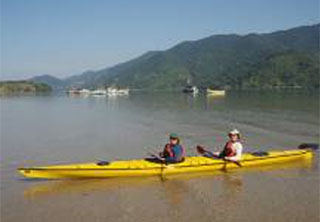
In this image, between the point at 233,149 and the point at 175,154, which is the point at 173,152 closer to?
the point at 175,154

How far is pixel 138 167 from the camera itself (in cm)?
1537

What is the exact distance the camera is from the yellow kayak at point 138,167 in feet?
47.9

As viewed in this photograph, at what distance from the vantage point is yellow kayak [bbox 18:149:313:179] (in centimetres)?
1459

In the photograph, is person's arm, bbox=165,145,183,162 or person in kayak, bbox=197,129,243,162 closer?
person's arm, bbox=165,145,183,162

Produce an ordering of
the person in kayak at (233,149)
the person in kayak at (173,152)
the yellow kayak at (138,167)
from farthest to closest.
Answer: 1. the person in kayak at (233,149)
2. the person in kayak at (173,152)
3. the yellow kayak at (138,167)

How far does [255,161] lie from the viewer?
17.3 metres

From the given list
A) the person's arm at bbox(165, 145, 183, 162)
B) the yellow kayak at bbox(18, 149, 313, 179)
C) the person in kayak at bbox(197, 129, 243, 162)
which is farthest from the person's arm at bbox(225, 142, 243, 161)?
the person's arm at bbox(165, 145, 183, 162)

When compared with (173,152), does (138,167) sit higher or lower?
lower

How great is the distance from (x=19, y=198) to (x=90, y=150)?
352 inches

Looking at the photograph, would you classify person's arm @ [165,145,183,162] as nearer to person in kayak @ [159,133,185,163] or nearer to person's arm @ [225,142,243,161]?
person in kayak @ [159,133,185,163]

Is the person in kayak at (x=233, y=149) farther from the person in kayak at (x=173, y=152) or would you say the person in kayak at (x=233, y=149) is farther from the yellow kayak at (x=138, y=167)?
the person in kayak at (x=173, y=152)

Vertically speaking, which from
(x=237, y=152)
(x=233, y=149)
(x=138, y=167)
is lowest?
(x=138, y=167)

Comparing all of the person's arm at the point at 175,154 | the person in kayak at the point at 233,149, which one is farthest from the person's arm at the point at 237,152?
the person's arm at the point at 175,154

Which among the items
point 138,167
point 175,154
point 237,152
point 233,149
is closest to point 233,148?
point 233,149
